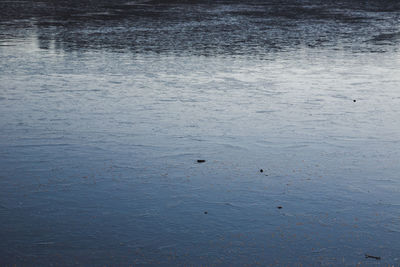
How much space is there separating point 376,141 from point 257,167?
2.07 meters

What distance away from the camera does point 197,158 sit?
7633 millimetres

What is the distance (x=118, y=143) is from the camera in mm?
8234

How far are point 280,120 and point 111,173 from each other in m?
3.40

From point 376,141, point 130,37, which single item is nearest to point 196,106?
point 376,141

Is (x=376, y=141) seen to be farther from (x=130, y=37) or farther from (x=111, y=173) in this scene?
(x=130, y=37)

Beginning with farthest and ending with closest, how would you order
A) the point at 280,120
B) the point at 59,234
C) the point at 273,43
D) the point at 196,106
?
the point at 273,43 < the point at 196,106 < the point at 280,120 < the point at 59,234

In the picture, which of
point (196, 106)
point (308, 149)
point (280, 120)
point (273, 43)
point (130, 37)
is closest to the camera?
point (308, 149)

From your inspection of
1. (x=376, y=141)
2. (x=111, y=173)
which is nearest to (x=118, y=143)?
(x=111, y=173)

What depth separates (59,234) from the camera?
5.42 m

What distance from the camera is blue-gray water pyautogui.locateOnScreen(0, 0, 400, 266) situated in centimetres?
527

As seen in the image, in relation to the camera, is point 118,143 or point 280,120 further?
point 280,120

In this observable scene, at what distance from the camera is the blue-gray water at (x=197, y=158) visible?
527 centimetres

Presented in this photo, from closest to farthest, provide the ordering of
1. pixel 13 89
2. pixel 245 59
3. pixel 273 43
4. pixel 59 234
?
pixel 59 234 < pixel 13 89 < pixel 245 59 < pixel 273 43

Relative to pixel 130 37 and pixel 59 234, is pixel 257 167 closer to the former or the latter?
pixel 59 234
